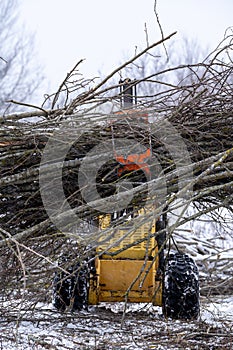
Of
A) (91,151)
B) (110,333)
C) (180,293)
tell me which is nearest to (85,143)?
(91,151)

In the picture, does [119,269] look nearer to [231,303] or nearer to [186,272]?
[186,272]

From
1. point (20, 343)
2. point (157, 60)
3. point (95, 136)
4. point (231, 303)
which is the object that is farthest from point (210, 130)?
point (157, 60)

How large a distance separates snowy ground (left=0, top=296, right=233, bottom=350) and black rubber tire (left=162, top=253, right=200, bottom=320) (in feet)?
0.45

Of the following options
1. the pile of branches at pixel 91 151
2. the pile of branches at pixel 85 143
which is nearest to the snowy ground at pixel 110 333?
the pile of branches at pixel 91 151

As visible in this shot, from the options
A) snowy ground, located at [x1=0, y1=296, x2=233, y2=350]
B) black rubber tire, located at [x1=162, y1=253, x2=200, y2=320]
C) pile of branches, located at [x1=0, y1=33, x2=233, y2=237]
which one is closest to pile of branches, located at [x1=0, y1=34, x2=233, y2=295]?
pile of branches, located at [x1=0, y1=33, x2=233, y2=237]

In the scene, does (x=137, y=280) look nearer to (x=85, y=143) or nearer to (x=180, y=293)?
(x=180, y=293)

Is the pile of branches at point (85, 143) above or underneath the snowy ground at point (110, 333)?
above

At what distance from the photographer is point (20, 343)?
4.17m

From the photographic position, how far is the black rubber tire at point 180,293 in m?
5.41

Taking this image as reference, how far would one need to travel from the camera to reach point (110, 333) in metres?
4.57

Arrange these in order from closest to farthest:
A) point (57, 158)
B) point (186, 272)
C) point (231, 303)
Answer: point (57, 158) < point (186, 272) < point (231, 303)

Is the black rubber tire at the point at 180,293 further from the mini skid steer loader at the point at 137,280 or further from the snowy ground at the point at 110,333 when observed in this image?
the snowy ground at the point at 110,333

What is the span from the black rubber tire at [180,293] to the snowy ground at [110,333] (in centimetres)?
14

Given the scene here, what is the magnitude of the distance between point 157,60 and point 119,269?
2431 centimetres
